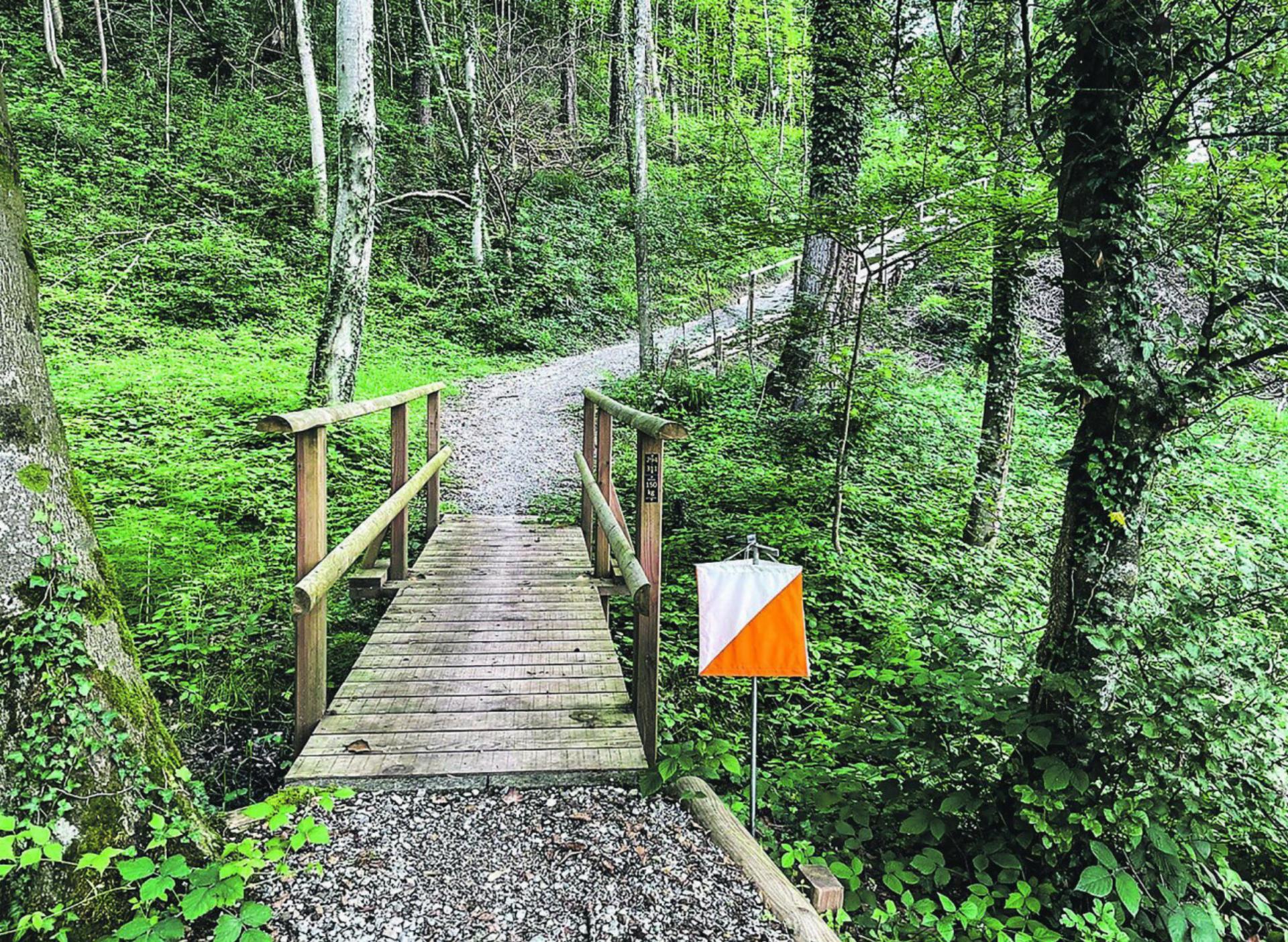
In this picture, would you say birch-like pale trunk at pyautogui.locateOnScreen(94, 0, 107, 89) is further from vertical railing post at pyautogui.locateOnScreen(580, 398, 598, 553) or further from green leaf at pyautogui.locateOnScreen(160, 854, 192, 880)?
green leaf at pyautogui.locateOnScreen(160, 854, 192, 880)

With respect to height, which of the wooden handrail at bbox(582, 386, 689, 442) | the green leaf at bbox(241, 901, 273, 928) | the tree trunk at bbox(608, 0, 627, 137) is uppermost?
the tree trunk at bbox(608, 0, 627, 137)

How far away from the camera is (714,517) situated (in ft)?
23.0

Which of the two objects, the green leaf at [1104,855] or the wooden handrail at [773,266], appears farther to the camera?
the wooden handrail at [773,266]

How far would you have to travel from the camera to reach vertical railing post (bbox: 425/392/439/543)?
19.5 feet

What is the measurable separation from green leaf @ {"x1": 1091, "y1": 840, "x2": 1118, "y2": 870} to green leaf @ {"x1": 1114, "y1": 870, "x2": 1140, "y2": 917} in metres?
0.04

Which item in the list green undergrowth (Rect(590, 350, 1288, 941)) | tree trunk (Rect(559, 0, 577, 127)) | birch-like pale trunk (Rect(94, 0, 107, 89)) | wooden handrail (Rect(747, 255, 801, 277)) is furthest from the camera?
tree trunk (Rect(559, 0, 577, 127))

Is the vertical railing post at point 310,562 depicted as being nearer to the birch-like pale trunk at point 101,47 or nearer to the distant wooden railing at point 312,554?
the distant wooden railing at point 312,554

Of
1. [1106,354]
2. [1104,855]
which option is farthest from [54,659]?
[1106,354]

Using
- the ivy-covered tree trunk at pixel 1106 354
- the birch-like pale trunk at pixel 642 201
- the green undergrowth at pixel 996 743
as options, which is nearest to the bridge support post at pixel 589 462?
the green undergrowth at pixel 996 743

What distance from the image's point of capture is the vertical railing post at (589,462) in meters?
6.07

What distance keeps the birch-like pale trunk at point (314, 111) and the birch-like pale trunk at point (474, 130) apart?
10.2 feet

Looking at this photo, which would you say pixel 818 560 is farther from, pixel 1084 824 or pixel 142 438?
pixel 142 438

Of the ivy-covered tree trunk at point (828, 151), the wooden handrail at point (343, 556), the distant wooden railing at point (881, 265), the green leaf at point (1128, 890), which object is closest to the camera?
the green leaf at point (1128, 890)

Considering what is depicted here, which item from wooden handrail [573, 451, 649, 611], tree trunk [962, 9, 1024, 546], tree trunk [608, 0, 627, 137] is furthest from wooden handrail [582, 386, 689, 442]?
tree trunk [608, 0, 627, 137]
